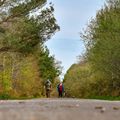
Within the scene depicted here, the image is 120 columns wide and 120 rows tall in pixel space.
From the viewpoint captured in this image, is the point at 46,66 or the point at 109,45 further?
the point at 46,66

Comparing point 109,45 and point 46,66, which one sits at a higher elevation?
point 46,66

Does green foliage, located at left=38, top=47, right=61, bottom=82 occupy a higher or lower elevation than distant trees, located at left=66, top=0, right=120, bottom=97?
higher

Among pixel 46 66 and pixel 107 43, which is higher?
pixel 46 66

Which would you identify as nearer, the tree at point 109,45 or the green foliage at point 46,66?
the tree at point 109,45

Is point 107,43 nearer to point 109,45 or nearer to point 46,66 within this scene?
point 109,45

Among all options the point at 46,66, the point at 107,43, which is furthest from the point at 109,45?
the point at 46,66

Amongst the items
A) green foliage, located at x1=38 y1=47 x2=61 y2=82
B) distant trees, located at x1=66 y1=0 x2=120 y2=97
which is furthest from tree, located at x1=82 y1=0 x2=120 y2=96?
green foliage, located at x1=38 y1=47 x2=61 y2=82

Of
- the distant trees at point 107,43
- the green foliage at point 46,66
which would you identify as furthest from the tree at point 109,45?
the green foliage at point 46,66

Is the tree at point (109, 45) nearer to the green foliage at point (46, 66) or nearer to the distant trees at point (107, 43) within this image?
the distant trees at point (107, 43)

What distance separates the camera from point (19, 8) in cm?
4484

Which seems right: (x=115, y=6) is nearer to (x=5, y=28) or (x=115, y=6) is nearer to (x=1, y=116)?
(x=5, y=28)

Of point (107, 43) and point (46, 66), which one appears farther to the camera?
point (46, 66)

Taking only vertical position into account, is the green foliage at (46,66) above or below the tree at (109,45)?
above

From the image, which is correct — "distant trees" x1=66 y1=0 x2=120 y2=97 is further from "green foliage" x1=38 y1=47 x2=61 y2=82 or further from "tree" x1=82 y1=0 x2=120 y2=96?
"green foliage" x1=38 y1=47 x2=61 y2=82
